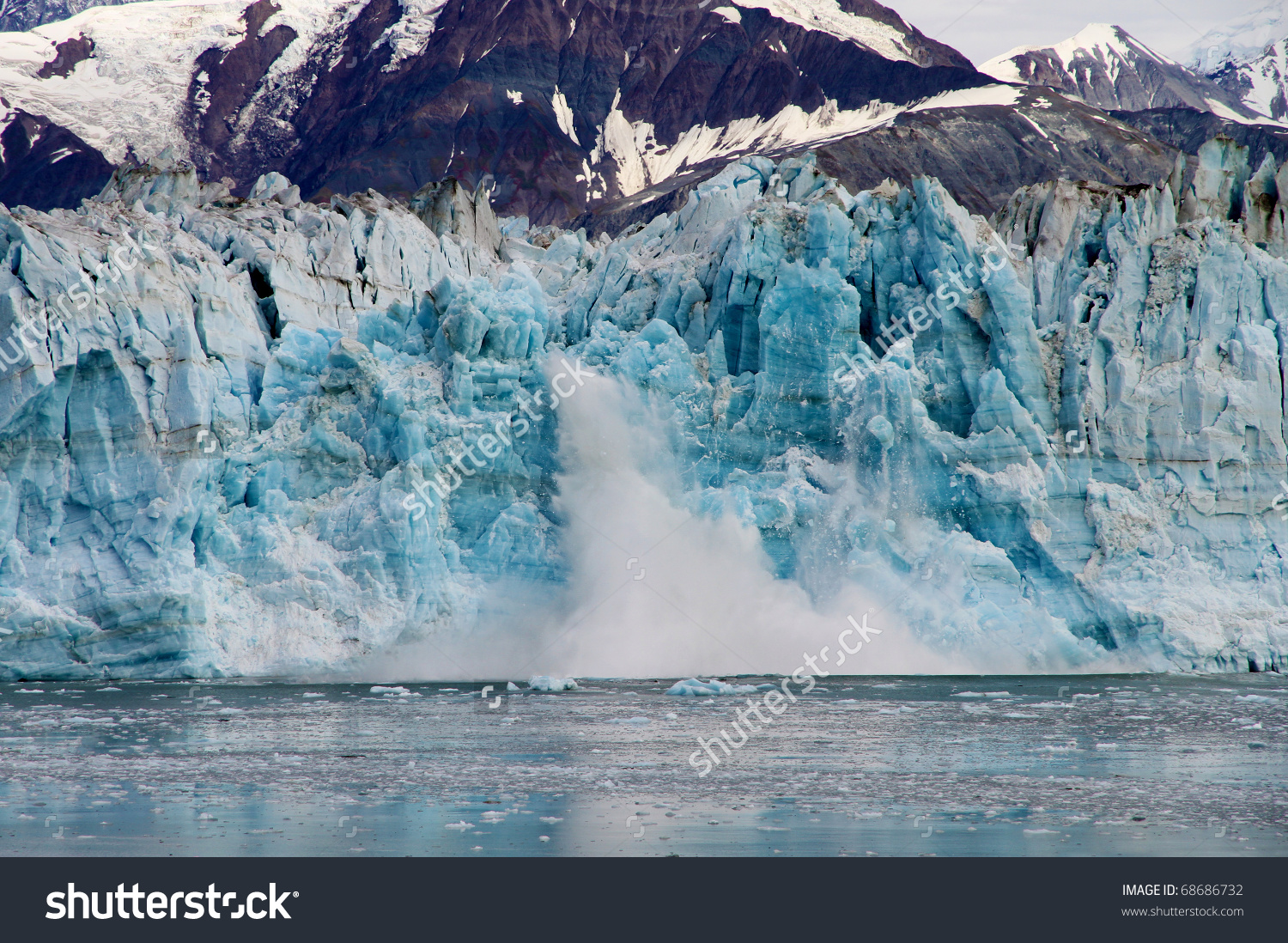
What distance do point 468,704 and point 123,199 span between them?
755 inches

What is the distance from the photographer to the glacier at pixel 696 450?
2206 cm

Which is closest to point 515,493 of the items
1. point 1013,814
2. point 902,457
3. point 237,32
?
point 902,457

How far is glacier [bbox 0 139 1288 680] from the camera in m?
22.1

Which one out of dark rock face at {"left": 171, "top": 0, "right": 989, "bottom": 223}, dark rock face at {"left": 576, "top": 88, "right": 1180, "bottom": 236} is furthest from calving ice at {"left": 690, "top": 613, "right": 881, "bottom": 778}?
dark rock face at {"left": 171, "top": 0, "right": 989, "bottom": 223}

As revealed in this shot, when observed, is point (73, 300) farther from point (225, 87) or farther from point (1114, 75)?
point (1114, 75)

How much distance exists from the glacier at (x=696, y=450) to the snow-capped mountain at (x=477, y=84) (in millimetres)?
49595

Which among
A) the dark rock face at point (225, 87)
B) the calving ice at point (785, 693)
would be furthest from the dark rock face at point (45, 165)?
the calving ice at point (785, 693)

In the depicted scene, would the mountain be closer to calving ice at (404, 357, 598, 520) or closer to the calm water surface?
calving ice at (404, 357, 598, 520)

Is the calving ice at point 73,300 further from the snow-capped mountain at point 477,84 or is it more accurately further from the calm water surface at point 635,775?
the snow-capped mountain at point 477,84

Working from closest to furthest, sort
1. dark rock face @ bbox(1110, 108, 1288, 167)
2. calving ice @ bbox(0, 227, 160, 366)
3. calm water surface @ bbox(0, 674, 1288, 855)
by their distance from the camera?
calm water surface @ bbox(0, 674, 1288, 855) < calving ice @ bbox(0, 227, 160, 366) < dark rock face @ bbox(1110, 108, 1288, 167)
